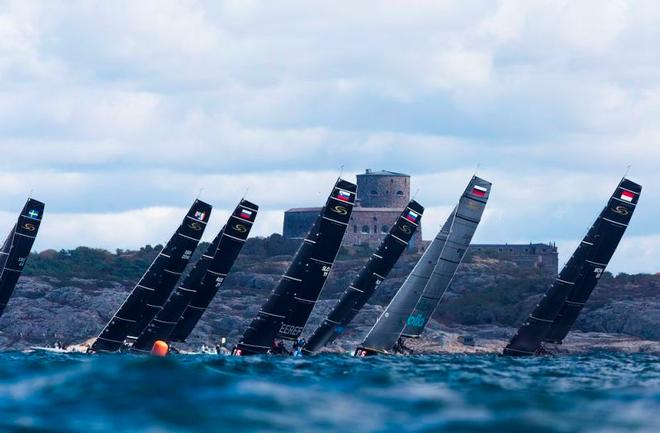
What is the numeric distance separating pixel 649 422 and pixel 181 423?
7184mm

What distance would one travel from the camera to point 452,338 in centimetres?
9731

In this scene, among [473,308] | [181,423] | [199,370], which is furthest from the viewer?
[473,308]

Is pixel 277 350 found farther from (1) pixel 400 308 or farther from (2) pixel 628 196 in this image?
(2) pixel 628 196

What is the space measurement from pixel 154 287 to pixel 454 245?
1382 centimetres

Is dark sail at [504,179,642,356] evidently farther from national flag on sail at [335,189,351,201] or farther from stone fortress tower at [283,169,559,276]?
stone fortress tower at [283,169,559,276]

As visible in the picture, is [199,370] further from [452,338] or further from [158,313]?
[452,338]

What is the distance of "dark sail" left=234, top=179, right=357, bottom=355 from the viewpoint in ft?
→ 189

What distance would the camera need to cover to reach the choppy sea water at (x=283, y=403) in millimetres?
19312

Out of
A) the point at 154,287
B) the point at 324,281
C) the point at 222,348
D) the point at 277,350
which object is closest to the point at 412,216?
the point at 324,281

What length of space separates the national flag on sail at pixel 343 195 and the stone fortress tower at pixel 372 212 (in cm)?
8922

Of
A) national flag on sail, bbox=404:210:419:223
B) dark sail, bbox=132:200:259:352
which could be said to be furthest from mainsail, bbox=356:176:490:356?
dark sail, bbox=132:200:259:352

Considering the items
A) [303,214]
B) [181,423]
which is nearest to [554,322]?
[181,423]

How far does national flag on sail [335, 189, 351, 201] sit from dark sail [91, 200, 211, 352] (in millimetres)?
6967

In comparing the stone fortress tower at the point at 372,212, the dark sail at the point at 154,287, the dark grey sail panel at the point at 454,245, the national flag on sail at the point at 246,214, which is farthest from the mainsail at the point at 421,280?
the stone fortress tower at the point at 372,212
